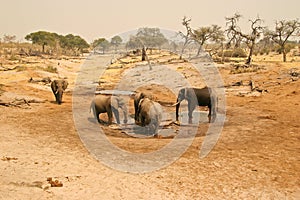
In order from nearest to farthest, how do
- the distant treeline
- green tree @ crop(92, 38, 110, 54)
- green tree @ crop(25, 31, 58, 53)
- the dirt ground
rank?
the dirt ground
the distant treeline
green tree @ crop(25, 31, 58, 53)
green tree @ crop(92, 38, 110, 54)

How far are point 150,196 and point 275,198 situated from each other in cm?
218

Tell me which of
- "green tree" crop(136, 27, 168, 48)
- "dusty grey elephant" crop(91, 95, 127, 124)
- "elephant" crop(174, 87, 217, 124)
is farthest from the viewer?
"green tree" crop(136, 27, 168, 48)

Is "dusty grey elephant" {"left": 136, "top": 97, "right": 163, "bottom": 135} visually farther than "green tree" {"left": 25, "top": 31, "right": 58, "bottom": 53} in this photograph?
No

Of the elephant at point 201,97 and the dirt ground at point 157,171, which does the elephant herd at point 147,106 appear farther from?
the dirt ground at point 157,171

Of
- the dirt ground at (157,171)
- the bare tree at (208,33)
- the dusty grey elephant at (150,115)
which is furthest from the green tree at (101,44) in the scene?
the dusty grey elephant at (150,115)

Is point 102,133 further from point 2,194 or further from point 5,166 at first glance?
point 2,194

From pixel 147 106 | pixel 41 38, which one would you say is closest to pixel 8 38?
pixel 41 38

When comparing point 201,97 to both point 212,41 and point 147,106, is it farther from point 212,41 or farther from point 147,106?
point 212,41

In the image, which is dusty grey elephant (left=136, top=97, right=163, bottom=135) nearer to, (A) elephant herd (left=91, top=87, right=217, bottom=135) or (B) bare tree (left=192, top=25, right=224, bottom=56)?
(A) elephant herd (left=91, top=87, right=217, bottom=135)

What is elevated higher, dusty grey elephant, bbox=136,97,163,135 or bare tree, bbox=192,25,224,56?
bare tree, bbox=192,25,224,56

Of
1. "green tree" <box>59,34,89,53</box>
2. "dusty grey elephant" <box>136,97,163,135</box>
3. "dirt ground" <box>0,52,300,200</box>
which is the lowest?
"dirt ground" <box>0,52,300,200</box>

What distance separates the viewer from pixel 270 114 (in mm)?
13867

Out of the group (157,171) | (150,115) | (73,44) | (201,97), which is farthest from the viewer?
(73,44)

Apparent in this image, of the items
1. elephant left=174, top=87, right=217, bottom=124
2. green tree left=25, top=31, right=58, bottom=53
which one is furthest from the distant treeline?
elephant left=174, top=87, right=217, bottom=124
